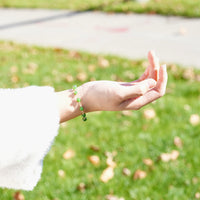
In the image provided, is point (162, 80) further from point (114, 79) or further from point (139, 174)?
point (114, 79)

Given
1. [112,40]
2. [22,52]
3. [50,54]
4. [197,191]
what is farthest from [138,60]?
[197,191]

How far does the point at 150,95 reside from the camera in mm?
1865

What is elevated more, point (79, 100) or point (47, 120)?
point (47, 120)

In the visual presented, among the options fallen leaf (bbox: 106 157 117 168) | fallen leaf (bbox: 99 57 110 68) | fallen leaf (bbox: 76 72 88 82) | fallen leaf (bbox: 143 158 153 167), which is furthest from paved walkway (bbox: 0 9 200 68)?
fallen leaf (bbox: 106 157 117 168)

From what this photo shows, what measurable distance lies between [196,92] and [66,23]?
426 centimetres

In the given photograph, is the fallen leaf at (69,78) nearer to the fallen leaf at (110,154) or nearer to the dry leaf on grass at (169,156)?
the fallen leaf at (110,154)

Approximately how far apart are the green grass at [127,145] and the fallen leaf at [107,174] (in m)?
0.04

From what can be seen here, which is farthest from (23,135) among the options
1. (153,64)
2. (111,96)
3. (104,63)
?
(104,63)

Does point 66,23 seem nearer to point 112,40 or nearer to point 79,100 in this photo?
point 112,40

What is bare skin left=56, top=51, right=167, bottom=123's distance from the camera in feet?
5.69

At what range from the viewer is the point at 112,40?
614 centimetres

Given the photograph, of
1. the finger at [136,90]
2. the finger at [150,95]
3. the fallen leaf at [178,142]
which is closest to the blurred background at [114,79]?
the fallen leaf at [178,142]

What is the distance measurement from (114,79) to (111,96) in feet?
8.92

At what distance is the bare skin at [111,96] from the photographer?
173cm
